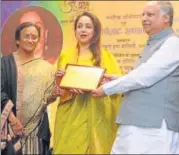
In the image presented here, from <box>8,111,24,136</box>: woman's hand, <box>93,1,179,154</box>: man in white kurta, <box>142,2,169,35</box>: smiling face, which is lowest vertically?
<box>8,111,24,136</box>: woman's hand

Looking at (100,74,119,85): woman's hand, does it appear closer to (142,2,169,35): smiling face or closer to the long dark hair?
the long dark hair

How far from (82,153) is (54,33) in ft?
2.42

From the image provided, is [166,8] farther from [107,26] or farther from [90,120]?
[90,120]

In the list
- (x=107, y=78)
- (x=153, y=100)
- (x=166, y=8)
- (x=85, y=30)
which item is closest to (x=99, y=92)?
(x=107, y=78)

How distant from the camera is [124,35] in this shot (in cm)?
243

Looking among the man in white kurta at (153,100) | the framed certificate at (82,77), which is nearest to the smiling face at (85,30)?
the framed certificate at (82,77)

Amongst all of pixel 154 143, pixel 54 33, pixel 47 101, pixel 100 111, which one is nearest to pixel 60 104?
pixel 47 101

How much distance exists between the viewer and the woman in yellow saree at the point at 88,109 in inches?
94.0

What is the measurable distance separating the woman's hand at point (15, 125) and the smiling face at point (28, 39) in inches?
16.0

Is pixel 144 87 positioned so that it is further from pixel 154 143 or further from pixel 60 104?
pixel 60 104

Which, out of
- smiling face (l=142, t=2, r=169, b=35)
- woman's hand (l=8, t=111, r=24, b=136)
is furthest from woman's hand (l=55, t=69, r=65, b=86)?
smiling face (l=142, t=2, r=169, b=35)

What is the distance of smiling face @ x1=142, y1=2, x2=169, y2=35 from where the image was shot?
7.16 ft

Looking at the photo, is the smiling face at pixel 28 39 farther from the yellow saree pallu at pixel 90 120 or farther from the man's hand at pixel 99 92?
the man's hand at pixel 99 92

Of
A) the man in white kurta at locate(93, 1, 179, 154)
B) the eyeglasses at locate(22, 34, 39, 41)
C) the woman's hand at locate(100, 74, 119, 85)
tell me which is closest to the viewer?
the man in white kurta at locate(93, 1, 179, 154)
